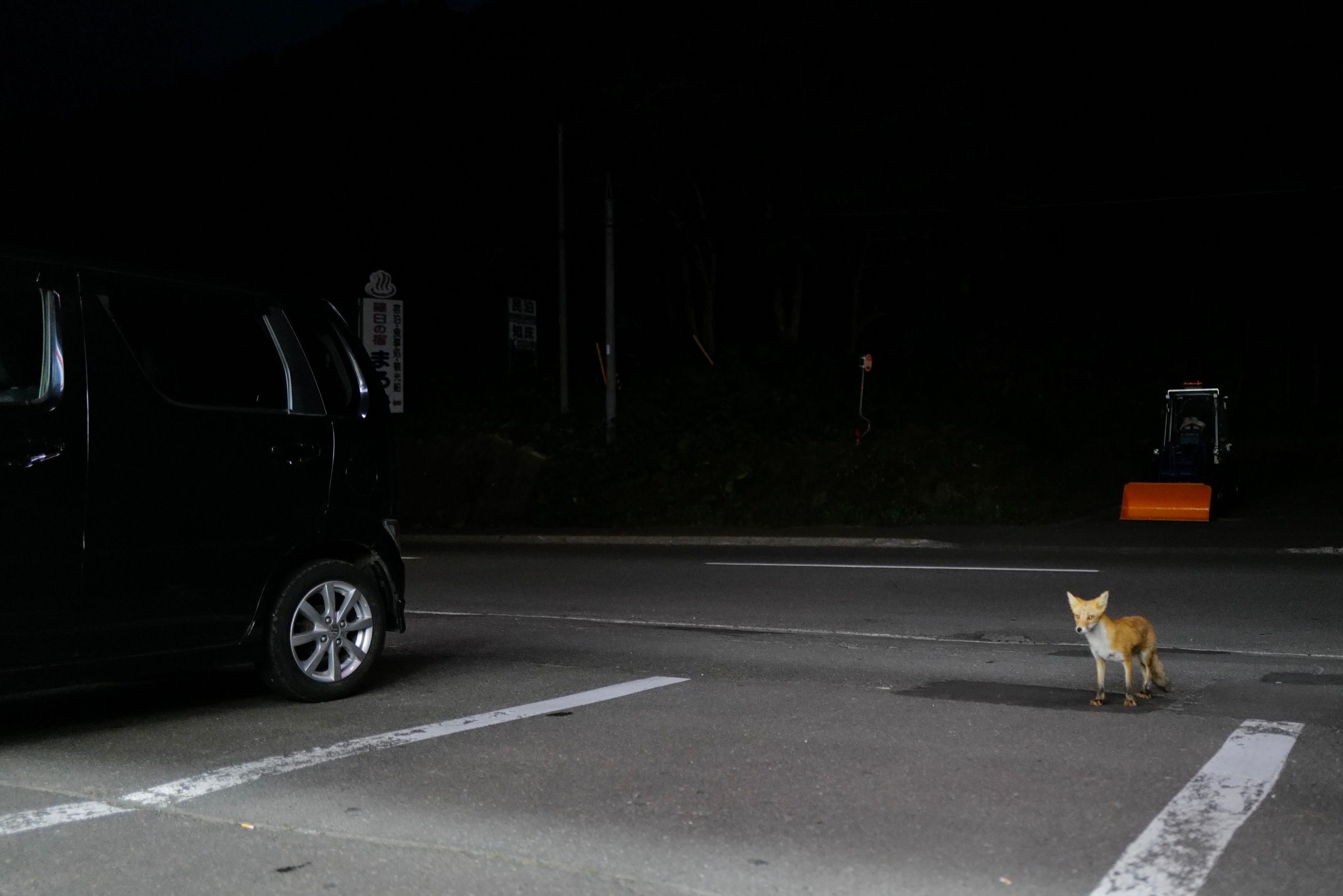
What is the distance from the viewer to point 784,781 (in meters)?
5.41

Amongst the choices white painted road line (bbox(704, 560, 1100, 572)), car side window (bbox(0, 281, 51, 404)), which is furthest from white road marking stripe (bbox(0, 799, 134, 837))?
white painted road line (bbox(704, 560, 1100, 572))

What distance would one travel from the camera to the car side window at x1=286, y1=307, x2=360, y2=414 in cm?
730

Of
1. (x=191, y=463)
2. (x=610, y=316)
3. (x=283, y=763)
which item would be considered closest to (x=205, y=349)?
(x=191, y=463)

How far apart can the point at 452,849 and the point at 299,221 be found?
38.0 metres

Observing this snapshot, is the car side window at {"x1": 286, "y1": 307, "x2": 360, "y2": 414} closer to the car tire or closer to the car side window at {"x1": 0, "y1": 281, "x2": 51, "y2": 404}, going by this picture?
the car tire

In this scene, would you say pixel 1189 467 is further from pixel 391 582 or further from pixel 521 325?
pixel 391 582

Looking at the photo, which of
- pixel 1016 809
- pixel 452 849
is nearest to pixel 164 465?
pixel 452 849

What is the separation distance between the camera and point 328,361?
7.39m

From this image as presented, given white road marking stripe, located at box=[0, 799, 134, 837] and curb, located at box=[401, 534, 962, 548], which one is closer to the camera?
white road marking stripe, located at box=[0, 799, 134, 837]

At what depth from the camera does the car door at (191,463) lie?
631 centimetres

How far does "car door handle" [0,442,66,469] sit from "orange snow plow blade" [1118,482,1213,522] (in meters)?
17.6

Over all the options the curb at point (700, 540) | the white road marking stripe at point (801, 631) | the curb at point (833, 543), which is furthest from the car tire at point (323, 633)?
the curb at point (700, 540)

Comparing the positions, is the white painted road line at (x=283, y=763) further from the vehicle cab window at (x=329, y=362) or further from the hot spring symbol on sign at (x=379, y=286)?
the hot spring symbol on sign at (x=379, y=286)

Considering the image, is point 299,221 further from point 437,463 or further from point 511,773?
point 511,773
